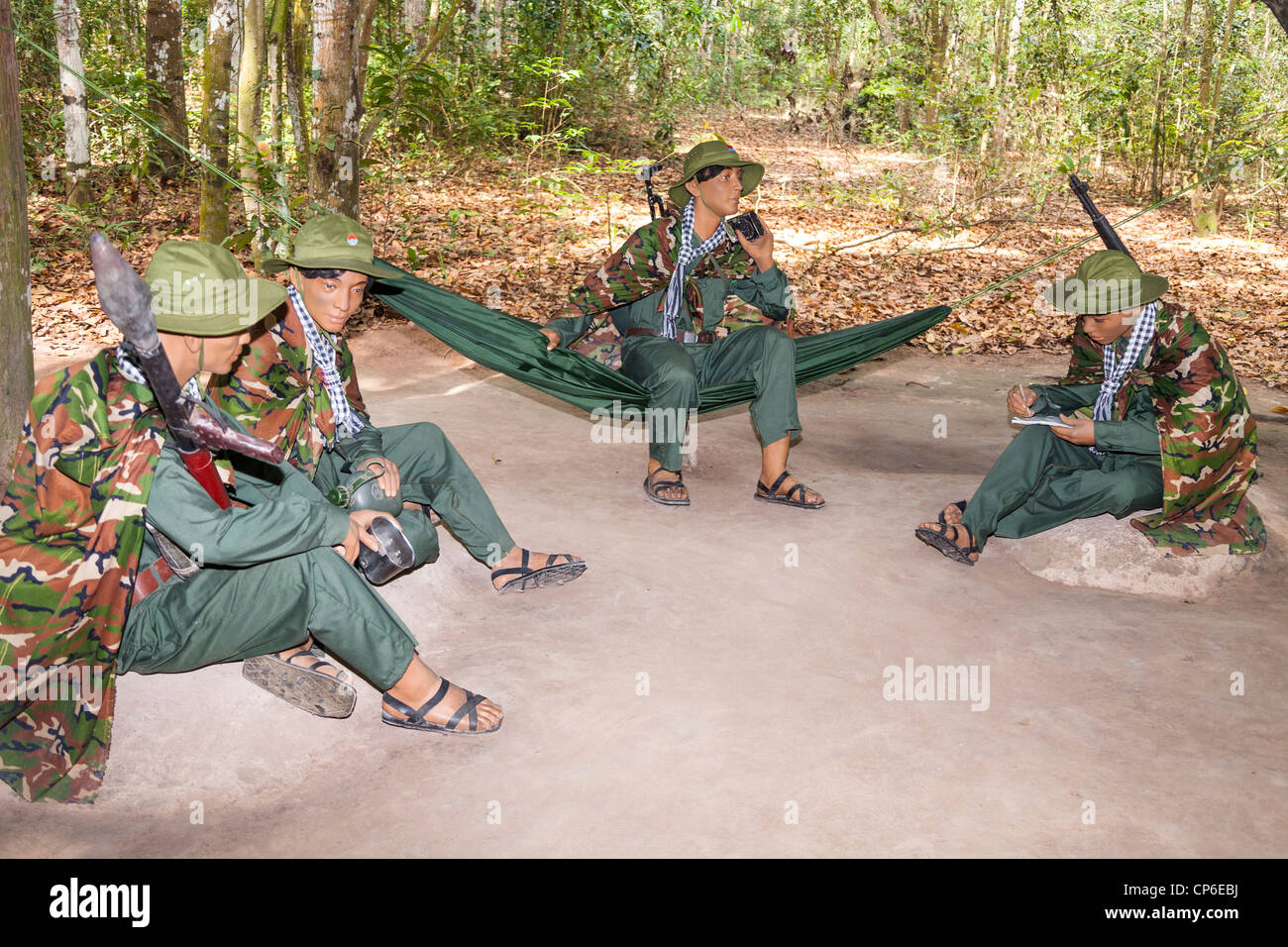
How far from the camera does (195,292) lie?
6.10ft

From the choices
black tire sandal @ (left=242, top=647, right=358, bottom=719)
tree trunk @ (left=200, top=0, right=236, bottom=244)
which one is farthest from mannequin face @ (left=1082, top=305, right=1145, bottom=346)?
tree trunk @ (left=200, top=0, right=236, bottom=244)

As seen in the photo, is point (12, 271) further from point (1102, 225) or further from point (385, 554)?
point (1102, 225)

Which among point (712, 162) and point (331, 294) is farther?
point (712, 162)

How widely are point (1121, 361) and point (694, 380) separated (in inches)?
51.5

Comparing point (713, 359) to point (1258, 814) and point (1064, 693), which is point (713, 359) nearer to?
point (1064, 693)

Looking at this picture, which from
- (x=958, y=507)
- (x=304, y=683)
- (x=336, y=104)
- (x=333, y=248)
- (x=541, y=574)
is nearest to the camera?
(x=304, y=683)

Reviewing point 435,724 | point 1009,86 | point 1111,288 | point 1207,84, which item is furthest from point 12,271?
point 1009,86

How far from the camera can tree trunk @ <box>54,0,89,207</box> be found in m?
6.26

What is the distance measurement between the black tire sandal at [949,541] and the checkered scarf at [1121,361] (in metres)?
0.48

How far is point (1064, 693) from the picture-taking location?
254 cm

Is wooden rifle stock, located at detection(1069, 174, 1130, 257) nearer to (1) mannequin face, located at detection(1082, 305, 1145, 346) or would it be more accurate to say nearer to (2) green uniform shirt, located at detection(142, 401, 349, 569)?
(1) mannequin face, located at detection(1082, 305, 1145, 346)

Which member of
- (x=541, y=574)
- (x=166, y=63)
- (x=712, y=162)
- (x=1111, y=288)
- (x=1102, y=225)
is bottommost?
(x=541, y=574)

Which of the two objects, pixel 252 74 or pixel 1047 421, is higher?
pixel 252 74

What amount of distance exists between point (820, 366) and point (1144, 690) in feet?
5.47
